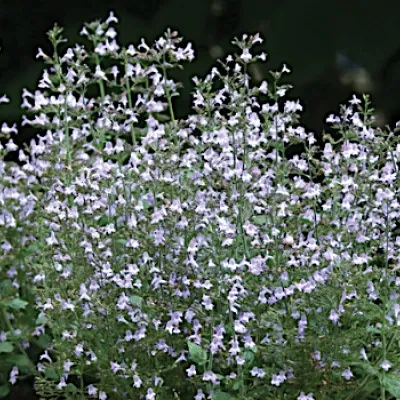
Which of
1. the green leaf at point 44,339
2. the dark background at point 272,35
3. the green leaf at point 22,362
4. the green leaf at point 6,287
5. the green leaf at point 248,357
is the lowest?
the green leaf at point 248,357

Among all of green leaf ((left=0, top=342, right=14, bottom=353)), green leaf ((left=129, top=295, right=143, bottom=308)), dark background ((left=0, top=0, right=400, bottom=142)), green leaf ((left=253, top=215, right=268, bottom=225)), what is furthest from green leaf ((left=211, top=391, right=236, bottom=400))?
dark background ((left=0, top=0, right=400, bottom=142))

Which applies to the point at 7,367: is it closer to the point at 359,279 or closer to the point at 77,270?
the point at 77,270

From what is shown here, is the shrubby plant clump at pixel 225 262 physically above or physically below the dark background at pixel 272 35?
below

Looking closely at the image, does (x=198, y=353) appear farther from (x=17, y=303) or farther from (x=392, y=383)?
(x=17, y=303)

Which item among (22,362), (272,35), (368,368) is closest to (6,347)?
(22,362)

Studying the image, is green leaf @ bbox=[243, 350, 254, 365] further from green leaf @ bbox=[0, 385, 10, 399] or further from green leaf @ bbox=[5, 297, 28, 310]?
green leaf @ bbox=[0, 385, 10, 399]

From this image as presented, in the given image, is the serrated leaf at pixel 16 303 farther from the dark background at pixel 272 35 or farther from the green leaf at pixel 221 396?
the dark background at pixel 272 35

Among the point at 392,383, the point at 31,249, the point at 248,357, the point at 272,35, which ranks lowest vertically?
the point at 392,383

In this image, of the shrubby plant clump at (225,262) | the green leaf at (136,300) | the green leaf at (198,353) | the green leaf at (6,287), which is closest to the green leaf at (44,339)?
the green leaf at (6,287)

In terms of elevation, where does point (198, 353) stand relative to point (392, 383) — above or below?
above
